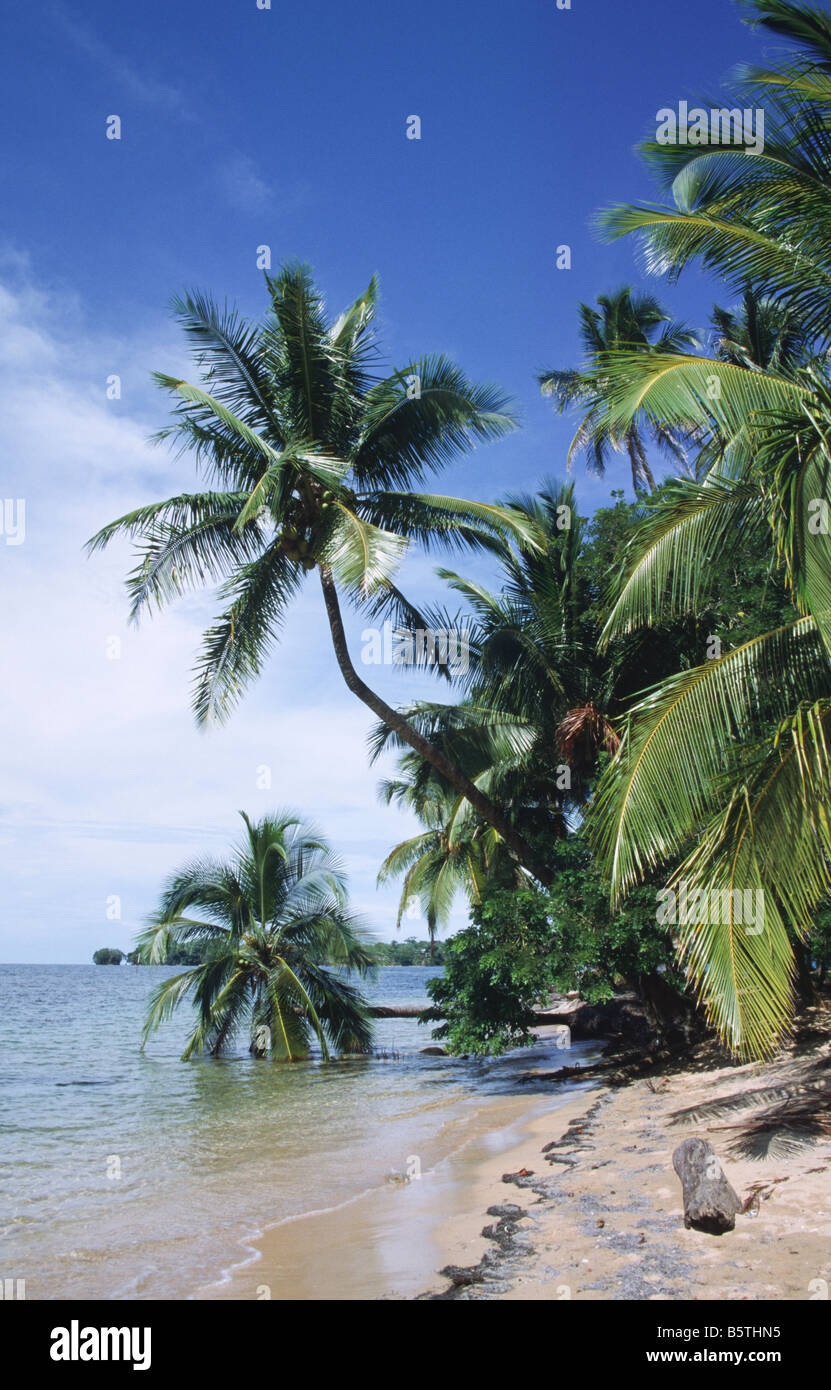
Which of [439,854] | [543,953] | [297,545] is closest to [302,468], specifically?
[297,545]

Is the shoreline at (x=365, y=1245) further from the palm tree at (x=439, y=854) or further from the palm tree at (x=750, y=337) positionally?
the palm tree at (x=750, y=337)

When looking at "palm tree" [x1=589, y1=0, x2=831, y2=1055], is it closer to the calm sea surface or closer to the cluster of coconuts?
the calm sea surface

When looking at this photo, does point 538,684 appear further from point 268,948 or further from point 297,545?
point 268,948

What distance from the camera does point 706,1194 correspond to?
214 inches

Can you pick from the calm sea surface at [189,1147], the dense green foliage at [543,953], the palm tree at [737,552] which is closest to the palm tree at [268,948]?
the calm sea surface at [189,1147]

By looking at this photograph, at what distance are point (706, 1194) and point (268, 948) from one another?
1461 centimetres

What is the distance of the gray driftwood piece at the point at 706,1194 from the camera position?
5336 millimetres

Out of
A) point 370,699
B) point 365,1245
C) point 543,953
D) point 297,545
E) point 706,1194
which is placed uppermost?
point 297,545

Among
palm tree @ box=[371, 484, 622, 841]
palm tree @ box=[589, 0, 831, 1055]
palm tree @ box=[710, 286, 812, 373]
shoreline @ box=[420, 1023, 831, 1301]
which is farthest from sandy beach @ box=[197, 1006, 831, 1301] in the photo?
palm tree @ box=[710, 286, 812, 373]

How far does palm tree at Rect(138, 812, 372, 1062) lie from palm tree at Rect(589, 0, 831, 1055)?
43.6 ft

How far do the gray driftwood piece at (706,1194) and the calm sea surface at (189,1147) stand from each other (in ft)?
10.4

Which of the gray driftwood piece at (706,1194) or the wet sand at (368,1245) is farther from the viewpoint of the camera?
the wet sand at (368,1245)

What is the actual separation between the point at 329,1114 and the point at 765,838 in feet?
31.0

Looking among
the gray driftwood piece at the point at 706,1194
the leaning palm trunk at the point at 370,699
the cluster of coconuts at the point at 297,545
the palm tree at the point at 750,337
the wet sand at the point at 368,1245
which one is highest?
the palm tree at the point at 750,337
